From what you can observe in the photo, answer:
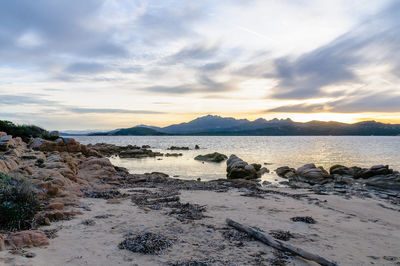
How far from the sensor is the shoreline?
645 cm

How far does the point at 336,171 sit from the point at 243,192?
17779 millimetres

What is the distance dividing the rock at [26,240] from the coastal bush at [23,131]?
33.3 metres

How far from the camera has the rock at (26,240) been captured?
628cm

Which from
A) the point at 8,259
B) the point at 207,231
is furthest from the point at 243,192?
the point at 8,259

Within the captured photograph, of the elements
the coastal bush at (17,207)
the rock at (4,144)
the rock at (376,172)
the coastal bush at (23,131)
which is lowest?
the rock at (376,172)

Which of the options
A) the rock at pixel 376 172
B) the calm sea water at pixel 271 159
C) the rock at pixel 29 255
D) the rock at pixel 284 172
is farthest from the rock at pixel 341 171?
the rock at pixel 29 255

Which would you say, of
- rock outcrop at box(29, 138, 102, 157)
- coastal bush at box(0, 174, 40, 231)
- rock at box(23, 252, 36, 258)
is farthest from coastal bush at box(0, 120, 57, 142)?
rock at box(23, 252, 36, 258)

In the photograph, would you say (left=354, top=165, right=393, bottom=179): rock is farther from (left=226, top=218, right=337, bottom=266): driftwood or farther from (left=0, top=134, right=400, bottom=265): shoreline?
(left=226, top=218, right=337, bottom=266): driftwood

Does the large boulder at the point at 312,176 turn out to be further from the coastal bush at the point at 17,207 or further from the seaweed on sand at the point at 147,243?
the coastal bush at the point at 17,207

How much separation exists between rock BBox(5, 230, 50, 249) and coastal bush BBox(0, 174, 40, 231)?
1012 mm

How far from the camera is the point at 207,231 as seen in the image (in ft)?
27.5

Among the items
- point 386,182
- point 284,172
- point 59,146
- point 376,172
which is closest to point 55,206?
point 59,146

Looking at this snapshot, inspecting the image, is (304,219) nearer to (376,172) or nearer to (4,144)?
(376,172)

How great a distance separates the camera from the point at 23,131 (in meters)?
36.9
